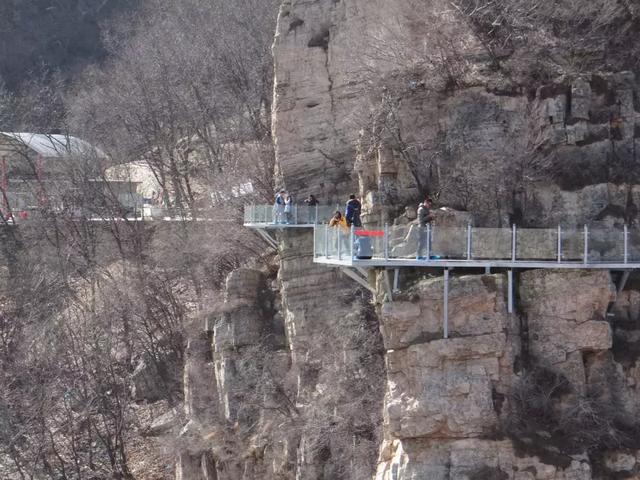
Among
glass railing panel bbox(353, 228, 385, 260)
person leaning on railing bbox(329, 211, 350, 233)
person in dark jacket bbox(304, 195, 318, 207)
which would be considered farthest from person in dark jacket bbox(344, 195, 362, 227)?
person in dark jacket bbox(304, 195, 318, 207)

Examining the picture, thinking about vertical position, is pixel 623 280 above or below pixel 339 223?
below

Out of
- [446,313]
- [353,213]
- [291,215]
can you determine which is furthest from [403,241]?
[291,215]

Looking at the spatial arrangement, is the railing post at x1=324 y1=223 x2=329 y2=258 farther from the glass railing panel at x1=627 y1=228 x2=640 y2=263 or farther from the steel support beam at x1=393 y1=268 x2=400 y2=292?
the glass railing panel at x1=627 y1=228 x2=640 y2=263

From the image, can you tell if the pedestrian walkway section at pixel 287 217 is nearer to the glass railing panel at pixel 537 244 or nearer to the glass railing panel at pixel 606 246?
the glass railing panel at pixel 537 244

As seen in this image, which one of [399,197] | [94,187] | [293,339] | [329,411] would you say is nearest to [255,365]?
[293,339]

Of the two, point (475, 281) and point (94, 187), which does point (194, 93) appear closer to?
point (94, 187)

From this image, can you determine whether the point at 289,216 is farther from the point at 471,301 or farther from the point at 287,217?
the point at 471,301
